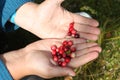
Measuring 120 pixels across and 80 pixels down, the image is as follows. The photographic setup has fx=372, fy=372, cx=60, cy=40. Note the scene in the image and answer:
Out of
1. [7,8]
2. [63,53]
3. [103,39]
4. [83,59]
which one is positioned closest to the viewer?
[83,59]

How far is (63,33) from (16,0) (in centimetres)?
39

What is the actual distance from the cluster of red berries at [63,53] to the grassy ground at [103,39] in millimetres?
422

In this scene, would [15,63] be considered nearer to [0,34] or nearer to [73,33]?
[73,33]

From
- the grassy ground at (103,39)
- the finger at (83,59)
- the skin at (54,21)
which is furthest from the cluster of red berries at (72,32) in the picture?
the grassy ground at (103,39)

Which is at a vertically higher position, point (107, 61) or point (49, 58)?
point (49, 58)

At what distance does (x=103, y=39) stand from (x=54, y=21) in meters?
0.54

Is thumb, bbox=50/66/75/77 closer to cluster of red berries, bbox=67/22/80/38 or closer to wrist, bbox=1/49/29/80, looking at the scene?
wrist, bbox=1/49/29/80

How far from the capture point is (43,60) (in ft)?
6.48

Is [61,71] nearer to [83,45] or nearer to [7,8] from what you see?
[83,45]

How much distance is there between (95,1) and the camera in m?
3.17

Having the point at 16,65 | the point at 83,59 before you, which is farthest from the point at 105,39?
the point at 16,65

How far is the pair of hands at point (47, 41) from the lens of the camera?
199 cm

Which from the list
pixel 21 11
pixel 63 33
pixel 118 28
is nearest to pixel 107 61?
pixel 118 28

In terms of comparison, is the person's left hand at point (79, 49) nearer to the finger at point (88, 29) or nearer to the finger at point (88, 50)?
the finger at point (88, 50)
